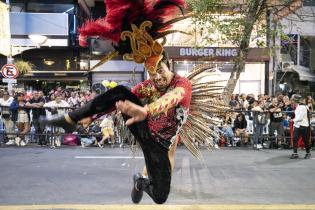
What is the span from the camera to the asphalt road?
5996 mm

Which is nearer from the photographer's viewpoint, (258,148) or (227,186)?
(227,186)

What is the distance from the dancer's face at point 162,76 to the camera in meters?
3.61

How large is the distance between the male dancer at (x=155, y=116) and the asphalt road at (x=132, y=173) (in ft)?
6.91

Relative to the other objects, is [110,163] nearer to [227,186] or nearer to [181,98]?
[227,186]

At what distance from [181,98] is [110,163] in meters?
5.78

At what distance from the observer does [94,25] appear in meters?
3.54

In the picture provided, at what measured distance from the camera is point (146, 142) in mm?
3469

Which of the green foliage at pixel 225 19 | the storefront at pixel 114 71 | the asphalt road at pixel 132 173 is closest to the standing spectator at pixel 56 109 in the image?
the asphalt road at pixel 132 173

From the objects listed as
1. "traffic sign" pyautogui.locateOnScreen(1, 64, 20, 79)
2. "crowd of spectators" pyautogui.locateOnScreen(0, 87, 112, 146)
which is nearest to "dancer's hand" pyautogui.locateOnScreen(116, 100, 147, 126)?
"crowd of spectators" pyautogui.locateOnScreen(0, 87, 112, 146)

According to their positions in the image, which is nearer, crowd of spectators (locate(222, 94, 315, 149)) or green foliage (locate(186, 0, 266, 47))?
green foliage (locate(186, 0, 266, 47))

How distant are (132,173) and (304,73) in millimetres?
14395

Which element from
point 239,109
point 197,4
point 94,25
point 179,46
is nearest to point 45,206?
point 94,25

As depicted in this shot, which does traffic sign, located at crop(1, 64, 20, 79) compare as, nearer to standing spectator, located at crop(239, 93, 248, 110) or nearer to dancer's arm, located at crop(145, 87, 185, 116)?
standing spectator, located at crop(239, 93, 248, 110)

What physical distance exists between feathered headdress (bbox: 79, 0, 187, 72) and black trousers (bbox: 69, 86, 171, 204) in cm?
44
